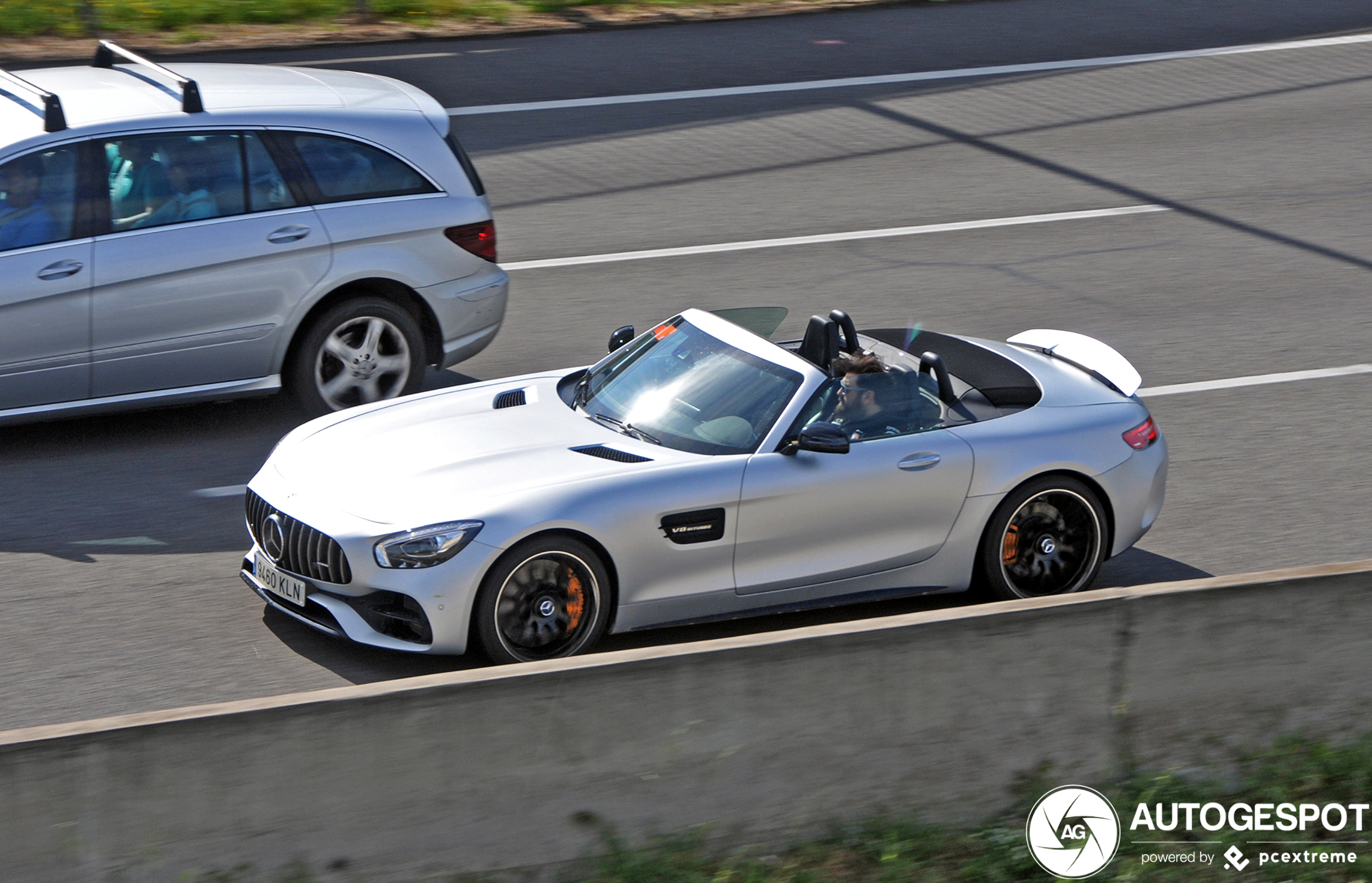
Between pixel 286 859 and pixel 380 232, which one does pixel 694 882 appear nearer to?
pixel 286 859

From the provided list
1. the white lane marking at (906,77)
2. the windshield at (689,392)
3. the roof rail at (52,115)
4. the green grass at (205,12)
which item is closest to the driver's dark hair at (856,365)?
the windshield at (689,392)

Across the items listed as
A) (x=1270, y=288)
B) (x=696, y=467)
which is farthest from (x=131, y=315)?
(x=1270, y=288)

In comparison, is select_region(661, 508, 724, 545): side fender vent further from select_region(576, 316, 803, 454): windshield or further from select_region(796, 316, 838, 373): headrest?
select_region(796, 316, 838, 373): headrest

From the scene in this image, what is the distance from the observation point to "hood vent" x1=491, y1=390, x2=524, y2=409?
7.25 m

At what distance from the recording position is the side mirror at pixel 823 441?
6.51 meters

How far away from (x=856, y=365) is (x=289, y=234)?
3450 millimetres

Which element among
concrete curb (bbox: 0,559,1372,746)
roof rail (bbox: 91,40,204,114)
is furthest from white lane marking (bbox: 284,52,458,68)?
concrete curb (bbox: 0,559,1372,746)

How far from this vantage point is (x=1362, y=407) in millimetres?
9609

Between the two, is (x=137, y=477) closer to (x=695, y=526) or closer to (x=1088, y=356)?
(x=695, y=526)

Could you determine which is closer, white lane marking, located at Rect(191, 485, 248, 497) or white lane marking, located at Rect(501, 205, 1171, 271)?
white lane marking, located at Rect(191, 485, 248, 497)

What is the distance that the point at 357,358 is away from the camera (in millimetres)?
9055

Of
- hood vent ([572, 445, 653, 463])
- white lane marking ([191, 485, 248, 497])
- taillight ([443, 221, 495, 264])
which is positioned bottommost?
white lane marking ([191, 485, 248, 497])

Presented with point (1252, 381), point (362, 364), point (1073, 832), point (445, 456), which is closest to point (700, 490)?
point (445, 456)

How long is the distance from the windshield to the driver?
212 mm
